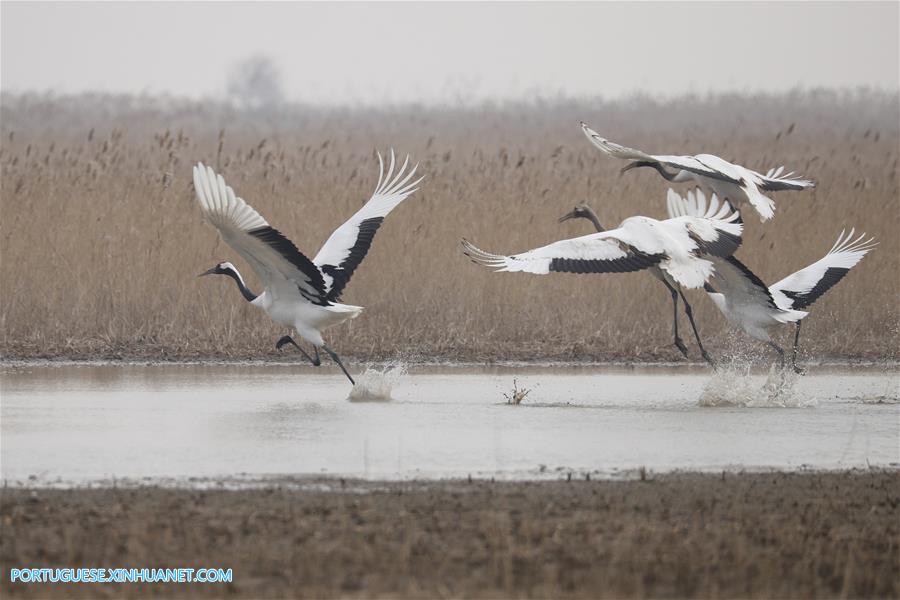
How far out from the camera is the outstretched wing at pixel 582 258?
10812 mm

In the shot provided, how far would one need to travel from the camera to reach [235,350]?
42.2 feet

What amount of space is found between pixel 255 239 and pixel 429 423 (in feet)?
5.86

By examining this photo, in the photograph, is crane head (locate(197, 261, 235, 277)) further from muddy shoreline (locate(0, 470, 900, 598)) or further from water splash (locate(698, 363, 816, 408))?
muddy shoreline (locate(0, 470, 900, 598))

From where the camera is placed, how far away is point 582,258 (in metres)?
10.9

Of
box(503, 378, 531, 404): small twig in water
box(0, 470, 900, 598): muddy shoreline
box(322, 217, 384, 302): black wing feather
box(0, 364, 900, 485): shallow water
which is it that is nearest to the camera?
box(0, 470, 900, 598): muddy shoreline

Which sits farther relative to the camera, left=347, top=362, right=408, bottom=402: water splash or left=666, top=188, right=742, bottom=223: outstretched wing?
left=666, top=188, right=742, bottom=223: outstretched wing

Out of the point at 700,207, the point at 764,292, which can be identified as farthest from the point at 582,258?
the point at 700,207

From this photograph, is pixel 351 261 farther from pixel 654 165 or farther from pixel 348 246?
pixel 654 165

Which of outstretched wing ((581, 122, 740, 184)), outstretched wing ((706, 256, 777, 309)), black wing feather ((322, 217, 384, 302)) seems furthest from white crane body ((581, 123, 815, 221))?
black wing feather ((322, 217, 384, 302))

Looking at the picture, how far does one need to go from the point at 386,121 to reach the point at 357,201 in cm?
2841

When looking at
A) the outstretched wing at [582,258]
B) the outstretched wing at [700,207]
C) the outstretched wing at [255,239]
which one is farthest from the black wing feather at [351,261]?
the outstretched wing at [700,207]

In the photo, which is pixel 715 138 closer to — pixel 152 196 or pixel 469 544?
pixel 152 196

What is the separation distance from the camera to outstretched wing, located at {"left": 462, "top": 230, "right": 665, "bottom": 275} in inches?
426

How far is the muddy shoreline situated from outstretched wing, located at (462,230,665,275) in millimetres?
3649
